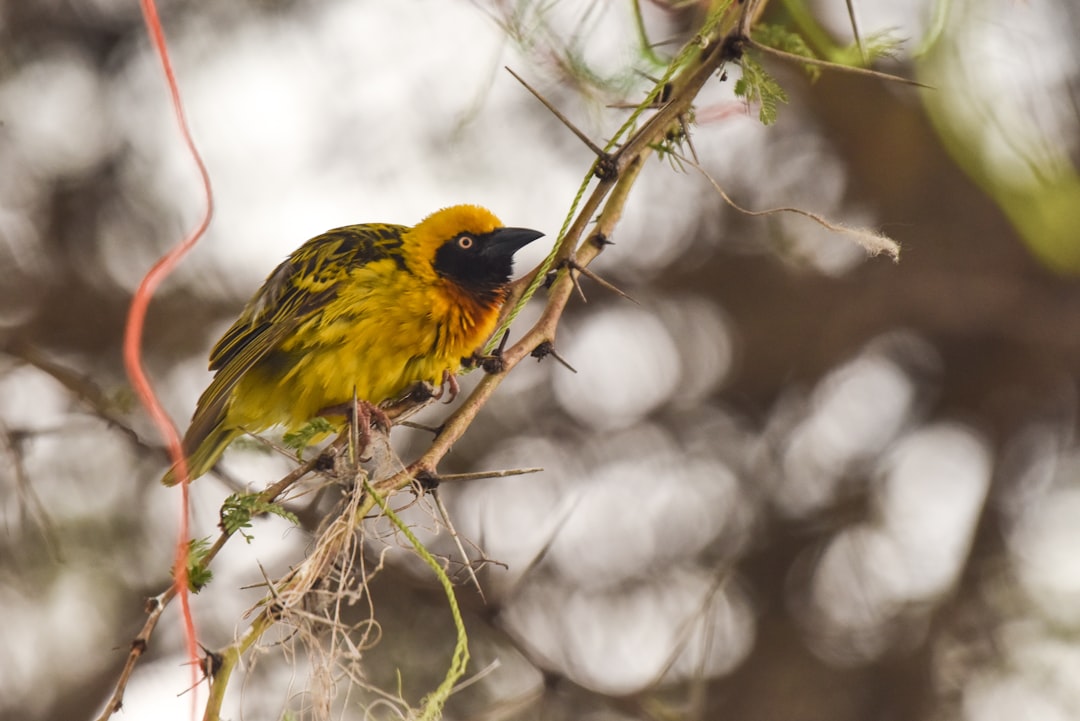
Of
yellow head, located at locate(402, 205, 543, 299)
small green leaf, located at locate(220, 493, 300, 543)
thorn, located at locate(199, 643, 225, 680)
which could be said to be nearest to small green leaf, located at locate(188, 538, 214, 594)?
small green leaf, located at locate(220, 493, 300, 543)

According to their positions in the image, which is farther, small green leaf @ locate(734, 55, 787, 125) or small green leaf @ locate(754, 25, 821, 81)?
small green leaf @ locate(754, 25, 821, 81)

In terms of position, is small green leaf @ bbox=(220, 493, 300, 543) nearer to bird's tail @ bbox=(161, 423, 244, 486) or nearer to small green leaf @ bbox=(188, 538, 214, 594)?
small green leaf @ bbox=(188, 538, 214, 594)

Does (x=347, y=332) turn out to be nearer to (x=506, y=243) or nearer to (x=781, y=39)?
(x=506, y=243)

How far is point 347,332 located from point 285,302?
29 centimetres

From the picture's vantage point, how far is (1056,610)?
430 centimetres

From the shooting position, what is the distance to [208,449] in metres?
3.16

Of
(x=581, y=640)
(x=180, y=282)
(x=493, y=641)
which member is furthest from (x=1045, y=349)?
(x=180, y=282)

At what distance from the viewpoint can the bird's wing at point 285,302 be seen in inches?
120

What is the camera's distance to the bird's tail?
120 inches

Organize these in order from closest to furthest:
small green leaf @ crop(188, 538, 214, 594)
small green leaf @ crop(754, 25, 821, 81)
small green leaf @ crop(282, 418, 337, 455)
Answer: small green leaf @ crop(188, 538, 214, 594), small green leaf @ crop(754, 25, 821, 81), small green leaf @ crop(282, 418, 337, 455)

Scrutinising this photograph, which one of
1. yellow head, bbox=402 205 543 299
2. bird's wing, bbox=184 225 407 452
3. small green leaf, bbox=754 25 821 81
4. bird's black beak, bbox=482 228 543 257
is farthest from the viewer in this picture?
bird's black beak, bbox=482 228 543 257

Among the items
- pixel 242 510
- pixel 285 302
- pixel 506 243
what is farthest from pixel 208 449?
pixel 242 510

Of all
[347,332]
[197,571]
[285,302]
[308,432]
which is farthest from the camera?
[285,302]

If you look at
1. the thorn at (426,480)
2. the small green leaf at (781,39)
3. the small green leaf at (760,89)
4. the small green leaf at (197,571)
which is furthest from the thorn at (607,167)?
the small green leaf at (197,571)
